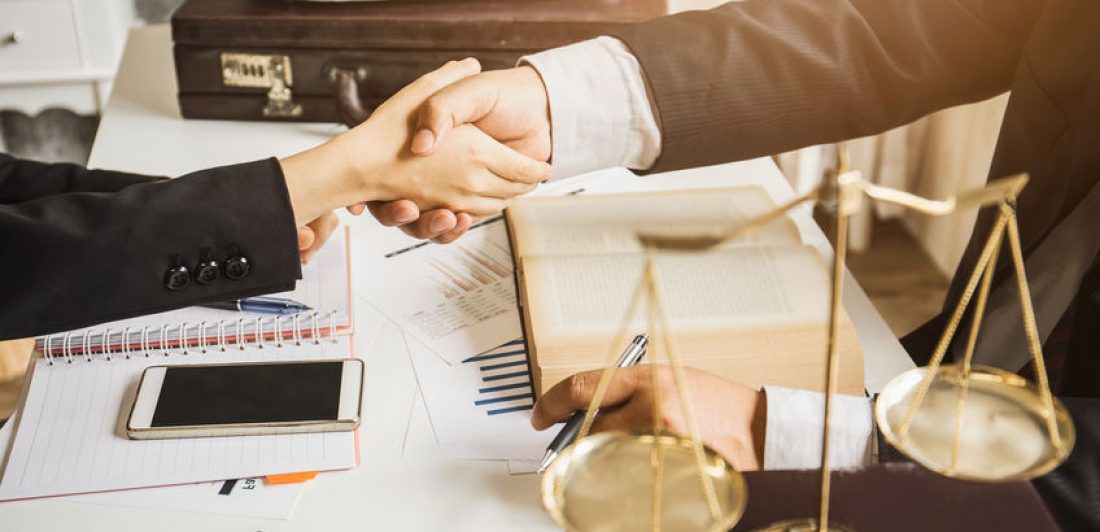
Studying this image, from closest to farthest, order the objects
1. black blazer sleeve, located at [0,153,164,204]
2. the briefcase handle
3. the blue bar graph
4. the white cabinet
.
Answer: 1. the blue bar graph
2. black blazer sleeve, located at [0,153,164,204]
3. the briefcase handle
4. the white cabinet

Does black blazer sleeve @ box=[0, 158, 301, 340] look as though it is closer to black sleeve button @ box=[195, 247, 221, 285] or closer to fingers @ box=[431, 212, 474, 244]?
black sleeve button @ box=[195, 247, 221, 285]

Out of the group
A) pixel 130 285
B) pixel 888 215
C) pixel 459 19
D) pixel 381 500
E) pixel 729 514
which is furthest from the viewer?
pixel 888 215

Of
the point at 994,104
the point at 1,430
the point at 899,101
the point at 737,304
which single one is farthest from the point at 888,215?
the point at 1,430

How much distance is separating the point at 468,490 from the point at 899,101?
702mm

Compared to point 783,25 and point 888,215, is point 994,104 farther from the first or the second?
point 783,25

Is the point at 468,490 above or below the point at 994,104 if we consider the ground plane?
above

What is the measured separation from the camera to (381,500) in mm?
835

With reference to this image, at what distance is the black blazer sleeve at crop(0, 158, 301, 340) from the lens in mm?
969

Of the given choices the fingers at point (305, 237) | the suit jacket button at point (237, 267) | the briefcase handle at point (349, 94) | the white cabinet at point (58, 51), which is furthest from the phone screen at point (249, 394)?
the white cabinet at point (58, 51)

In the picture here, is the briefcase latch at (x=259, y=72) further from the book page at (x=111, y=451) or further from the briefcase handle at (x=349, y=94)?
the book page at (x=111, y=451)

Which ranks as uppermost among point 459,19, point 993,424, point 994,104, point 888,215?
point 993,424

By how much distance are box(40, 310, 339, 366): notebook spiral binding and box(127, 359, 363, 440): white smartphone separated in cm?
5

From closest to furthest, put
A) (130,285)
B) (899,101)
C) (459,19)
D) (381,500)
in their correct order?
1. (381,500)
2. (130,285)
3. (899,101)
4. (459,19)

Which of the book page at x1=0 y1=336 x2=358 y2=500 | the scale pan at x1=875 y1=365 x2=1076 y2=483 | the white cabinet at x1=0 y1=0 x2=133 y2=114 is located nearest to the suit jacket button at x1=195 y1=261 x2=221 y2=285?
the book page at x1=0 y1=336 x2=358 y2=500
